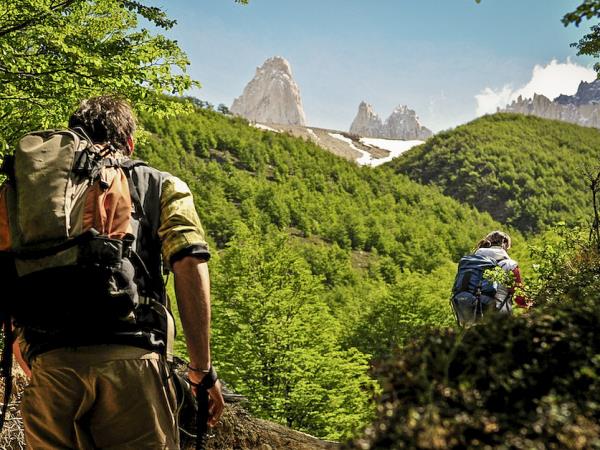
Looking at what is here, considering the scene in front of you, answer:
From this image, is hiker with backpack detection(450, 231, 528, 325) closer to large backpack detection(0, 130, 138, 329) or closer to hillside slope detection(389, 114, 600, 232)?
large backpack detection(0, 130, 138, 329)

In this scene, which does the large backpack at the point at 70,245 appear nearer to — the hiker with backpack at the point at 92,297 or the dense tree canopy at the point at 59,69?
the hiker with backpack at the point at 92,297

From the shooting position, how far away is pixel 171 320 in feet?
8.86

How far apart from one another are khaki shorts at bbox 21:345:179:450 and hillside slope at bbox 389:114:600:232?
276 ft

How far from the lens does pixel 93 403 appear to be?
2531mm

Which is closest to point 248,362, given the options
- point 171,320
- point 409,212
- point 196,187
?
point 171,320

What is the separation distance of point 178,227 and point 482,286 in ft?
13.5

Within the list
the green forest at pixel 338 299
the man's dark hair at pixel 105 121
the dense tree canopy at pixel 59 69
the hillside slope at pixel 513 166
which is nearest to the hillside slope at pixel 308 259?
the green forest at pixel 338 299

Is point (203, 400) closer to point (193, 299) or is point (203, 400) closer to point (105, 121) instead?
point (193, 299)

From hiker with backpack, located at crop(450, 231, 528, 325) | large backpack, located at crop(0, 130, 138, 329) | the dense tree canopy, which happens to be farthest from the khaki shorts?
the dense tree canopy

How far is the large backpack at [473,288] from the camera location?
596 centimetres

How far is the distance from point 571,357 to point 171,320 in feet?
5.69

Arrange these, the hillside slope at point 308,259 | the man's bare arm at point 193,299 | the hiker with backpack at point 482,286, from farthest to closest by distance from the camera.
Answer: the hillside slope at point 308,259 → the hiker with backpack at point 482,286 → the man's bare arm at point 193,299

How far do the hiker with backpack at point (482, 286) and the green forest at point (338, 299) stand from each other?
0.83 ft

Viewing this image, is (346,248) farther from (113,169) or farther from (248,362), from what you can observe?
(113,169)
